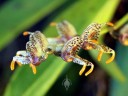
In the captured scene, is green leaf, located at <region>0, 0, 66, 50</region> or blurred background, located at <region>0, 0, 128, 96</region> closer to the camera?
blurred background, located at <region>0, 0, 128, 96</region>

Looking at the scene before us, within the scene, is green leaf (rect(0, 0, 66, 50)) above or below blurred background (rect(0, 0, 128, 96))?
above

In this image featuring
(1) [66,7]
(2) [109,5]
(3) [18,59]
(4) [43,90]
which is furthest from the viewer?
(1) [66,7]

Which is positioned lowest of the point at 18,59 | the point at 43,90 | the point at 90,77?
the point at 90,77

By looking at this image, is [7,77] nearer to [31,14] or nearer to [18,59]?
[31,14]

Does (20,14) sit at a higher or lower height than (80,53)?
higher

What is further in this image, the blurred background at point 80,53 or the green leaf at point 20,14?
the green leaf at point 20,14

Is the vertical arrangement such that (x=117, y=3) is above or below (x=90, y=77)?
above

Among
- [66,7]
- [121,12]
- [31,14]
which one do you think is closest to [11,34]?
[31,14]

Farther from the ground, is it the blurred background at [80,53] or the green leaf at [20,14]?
the green leaf at [20,14]
